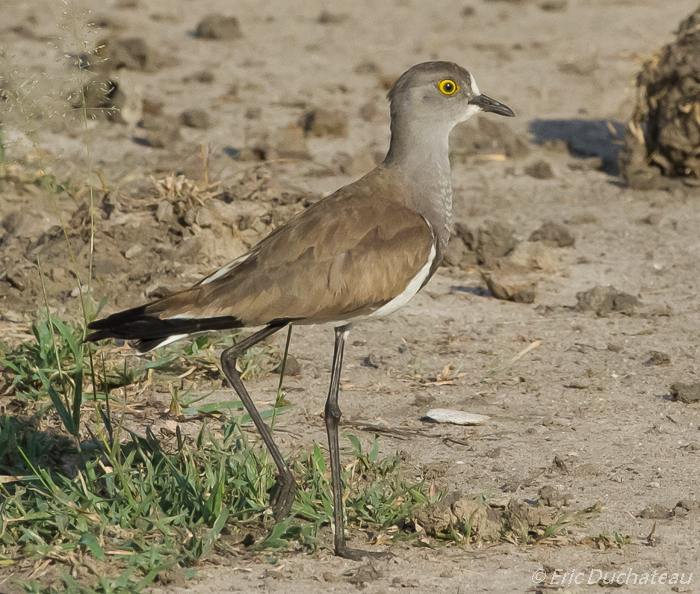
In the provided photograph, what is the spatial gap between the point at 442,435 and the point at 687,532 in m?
1.15

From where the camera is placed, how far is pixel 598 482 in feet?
12.8

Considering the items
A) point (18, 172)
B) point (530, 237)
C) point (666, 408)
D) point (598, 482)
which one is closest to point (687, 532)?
point (598, 482)

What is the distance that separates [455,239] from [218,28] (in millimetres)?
5669

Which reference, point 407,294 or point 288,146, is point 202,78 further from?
point 407,294

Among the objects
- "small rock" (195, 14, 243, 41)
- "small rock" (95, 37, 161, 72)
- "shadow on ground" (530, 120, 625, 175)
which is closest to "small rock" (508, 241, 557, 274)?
"shadow on ground" (530, 120, 625, 175)

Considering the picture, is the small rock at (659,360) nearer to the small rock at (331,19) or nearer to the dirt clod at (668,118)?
the dirt clod at (668,118)

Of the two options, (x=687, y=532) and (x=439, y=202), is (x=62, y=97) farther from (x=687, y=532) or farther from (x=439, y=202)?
(x=687, y=532)

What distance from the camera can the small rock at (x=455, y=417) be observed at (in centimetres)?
440

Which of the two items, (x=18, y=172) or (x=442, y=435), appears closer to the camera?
(x=442, y=435)

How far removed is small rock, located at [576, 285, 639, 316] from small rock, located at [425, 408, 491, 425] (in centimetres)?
151

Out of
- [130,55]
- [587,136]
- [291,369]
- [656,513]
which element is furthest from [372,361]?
[130,55]

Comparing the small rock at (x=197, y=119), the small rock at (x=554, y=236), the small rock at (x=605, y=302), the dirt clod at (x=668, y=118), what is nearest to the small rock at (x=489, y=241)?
the small rock at (x=554, y=236)

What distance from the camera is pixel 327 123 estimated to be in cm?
846

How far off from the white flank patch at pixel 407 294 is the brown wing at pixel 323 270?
0.07 ft
